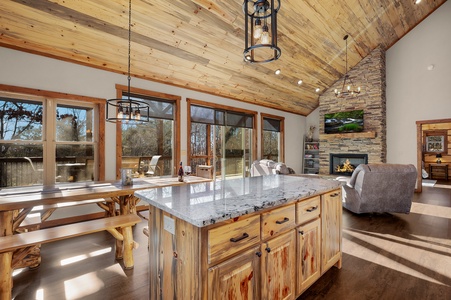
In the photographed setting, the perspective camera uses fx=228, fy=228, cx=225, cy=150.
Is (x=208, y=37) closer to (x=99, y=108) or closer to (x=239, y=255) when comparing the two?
(x=99, y=108)

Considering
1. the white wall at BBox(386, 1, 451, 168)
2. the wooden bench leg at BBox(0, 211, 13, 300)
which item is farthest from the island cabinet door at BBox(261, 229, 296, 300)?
the white wall at BBox(386, 1, 451, 168)

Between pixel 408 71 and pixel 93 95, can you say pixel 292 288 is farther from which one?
pixel 408 71

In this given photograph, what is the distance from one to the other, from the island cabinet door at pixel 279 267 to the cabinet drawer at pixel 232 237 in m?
0.14

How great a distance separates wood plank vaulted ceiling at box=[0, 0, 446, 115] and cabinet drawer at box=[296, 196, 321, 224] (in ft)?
11.2

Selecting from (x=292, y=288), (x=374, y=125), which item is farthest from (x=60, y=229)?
→ (x=374, y=125)

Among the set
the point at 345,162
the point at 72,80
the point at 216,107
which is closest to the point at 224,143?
the point at 216,107

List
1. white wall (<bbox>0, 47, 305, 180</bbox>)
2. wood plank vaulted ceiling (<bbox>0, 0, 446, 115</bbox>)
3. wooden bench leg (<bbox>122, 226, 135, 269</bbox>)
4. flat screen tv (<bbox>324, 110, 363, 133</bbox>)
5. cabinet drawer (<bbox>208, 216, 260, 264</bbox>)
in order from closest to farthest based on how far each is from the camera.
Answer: cabinet drawer (<bbox>208, 216, 260, 264</bbox>) < wooden bench leg (<bbox>122, 226, 135, 269</bbox>) < wood plank vaulted ceiling (<bbox>0, 0, 446, 115</bbox>) < white wall (<bbox>0, 47, 305, 180</bbox>) < flat screen tv (<bbox>324, 110, 363, 133</bbox>)

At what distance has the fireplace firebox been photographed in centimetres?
765

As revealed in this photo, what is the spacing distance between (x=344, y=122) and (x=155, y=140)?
6335 mm

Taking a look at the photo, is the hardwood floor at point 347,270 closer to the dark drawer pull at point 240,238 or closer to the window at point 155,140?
the dark drawer pull at point 240,238

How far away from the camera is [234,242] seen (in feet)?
4.18

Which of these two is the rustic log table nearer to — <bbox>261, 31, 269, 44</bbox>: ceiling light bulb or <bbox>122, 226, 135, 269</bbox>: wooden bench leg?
<bbox>122, 226, 135, 269</bbox>: wooden bench leg

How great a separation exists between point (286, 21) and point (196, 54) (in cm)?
195

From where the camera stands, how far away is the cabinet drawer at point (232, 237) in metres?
1.18
